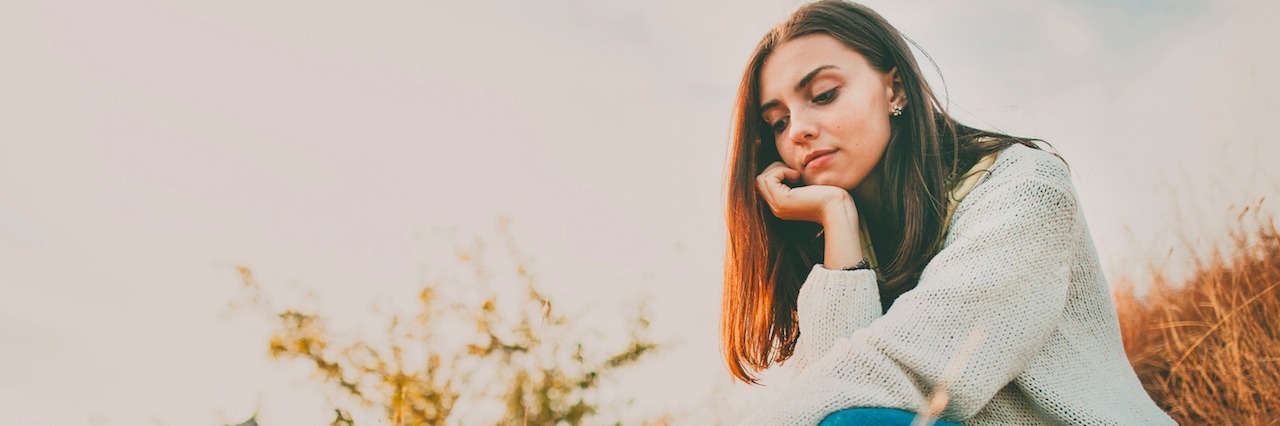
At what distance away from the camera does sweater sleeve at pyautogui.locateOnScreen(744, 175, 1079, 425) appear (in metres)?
1.47

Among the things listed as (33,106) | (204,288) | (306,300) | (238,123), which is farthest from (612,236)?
(33,106)

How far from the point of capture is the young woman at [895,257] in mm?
1507

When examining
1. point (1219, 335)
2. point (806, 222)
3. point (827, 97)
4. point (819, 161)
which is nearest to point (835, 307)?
point (819, 161)

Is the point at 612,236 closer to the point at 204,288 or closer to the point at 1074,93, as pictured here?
the point at 204,288

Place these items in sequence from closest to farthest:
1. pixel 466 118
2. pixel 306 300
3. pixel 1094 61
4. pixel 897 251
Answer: pixel 897 251 → pixel 306 300 → pixel 1094 61 → pixel 466 118

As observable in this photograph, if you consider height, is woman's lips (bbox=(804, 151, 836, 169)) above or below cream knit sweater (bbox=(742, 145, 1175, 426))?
above

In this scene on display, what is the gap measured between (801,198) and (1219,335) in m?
2.59

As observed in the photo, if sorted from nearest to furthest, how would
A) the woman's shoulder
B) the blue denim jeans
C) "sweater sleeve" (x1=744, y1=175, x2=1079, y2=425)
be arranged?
the blue denim jeans < "sweater sleeve" (x1=744, y1=175, x2=1079, y2=425) < the woman's shoulder

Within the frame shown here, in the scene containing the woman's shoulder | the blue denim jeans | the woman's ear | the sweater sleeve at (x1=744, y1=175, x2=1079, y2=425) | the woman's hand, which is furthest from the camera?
the woman's ear

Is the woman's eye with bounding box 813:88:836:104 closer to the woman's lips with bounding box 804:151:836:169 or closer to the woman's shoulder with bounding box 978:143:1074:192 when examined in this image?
the woman's lips with bounding box 804:151:836:169

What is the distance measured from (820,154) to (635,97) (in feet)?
12.8

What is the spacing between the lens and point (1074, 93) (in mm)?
4316

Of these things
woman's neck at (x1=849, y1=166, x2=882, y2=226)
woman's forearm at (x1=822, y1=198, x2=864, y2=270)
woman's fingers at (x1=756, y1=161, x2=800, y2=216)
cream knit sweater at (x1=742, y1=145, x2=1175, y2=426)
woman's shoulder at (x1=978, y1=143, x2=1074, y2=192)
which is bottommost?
cream knit sweater at (x1=742, y1=145, x2=1175, y2=426)

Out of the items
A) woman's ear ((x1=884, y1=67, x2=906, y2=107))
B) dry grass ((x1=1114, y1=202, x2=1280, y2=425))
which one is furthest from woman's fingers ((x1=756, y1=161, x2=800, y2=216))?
dry grass ((x1=1114, y1=202, x2=1280, y2=425))
